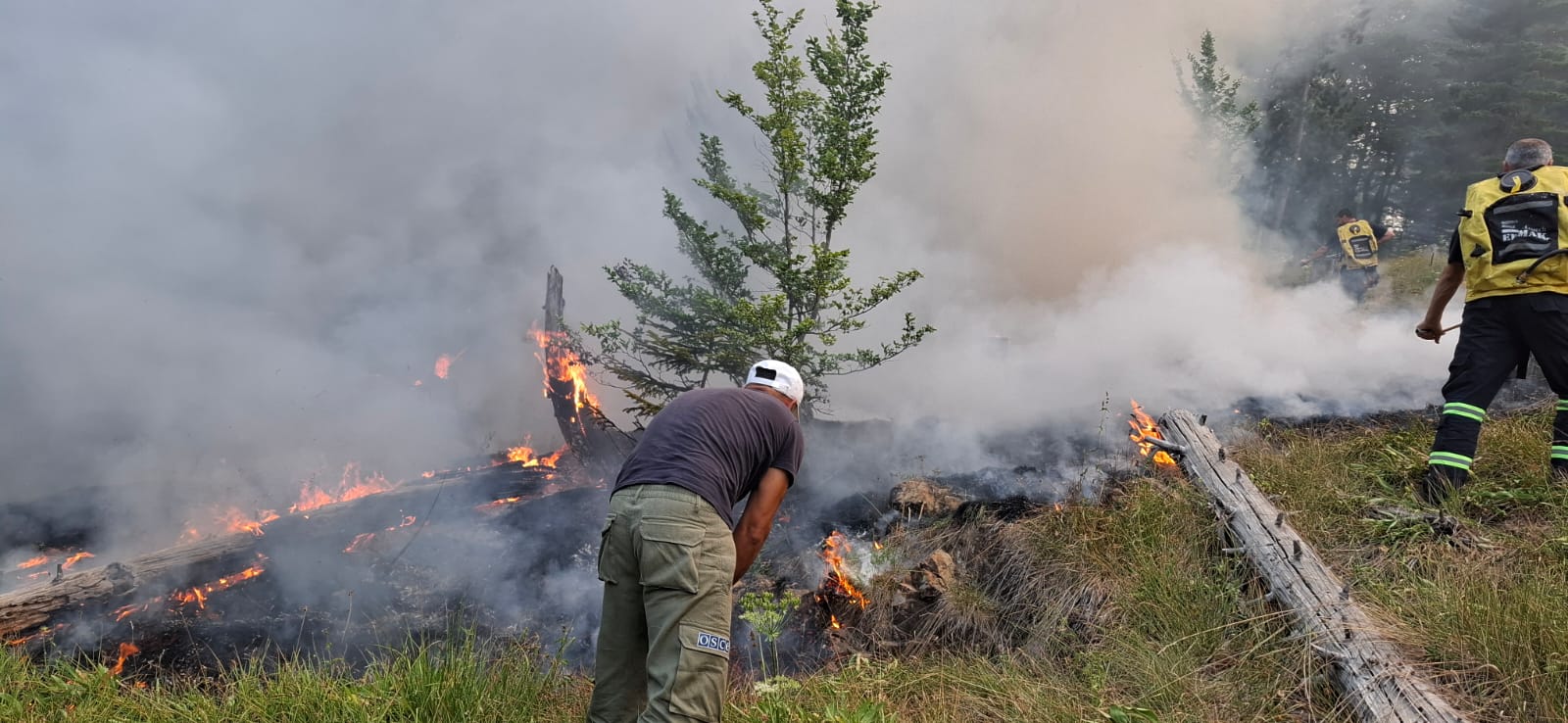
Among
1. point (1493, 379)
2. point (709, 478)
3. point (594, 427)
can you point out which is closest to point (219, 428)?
point (594, 427)

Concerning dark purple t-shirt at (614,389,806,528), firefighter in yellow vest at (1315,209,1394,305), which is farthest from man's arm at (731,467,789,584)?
firefighter in yellow vest at (1315,209,1394,305)

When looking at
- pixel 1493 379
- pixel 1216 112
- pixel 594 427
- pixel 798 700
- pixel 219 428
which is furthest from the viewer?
pixel 1216 112

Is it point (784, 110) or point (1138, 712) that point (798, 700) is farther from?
point (784, 110)

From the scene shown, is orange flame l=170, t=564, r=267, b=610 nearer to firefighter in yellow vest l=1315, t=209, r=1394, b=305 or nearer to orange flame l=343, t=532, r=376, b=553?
orange flame l=343, t=532, r=376, b=553

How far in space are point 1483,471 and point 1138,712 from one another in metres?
3.42

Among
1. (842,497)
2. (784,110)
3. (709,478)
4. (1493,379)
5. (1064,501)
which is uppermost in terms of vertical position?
(784,110)

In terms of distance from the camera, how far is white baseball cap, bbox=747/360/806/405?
3.35 metres

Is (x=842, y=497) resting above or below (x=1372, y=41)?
below

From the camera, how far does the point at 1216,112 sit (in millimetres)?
20125

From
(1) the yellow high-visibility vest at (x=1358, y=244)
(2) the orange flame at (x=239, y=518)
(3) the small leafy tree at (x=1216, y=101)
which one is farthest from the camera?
(3) the small leafy tree at (x=1216, y=101)

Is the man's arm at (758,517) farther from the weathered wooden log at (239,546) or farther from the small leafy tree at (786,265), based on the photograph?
the weathered wooden log at (239,546)

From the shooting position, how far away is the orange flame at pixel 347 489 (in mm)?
9469

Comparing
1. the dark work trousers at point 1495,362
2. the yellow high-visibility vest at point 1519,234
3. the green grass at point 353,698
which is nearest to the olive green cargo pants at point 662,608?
the green grass at point 353,698

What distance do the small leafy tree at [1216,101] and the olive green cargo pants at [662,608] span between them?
21.2 metres
